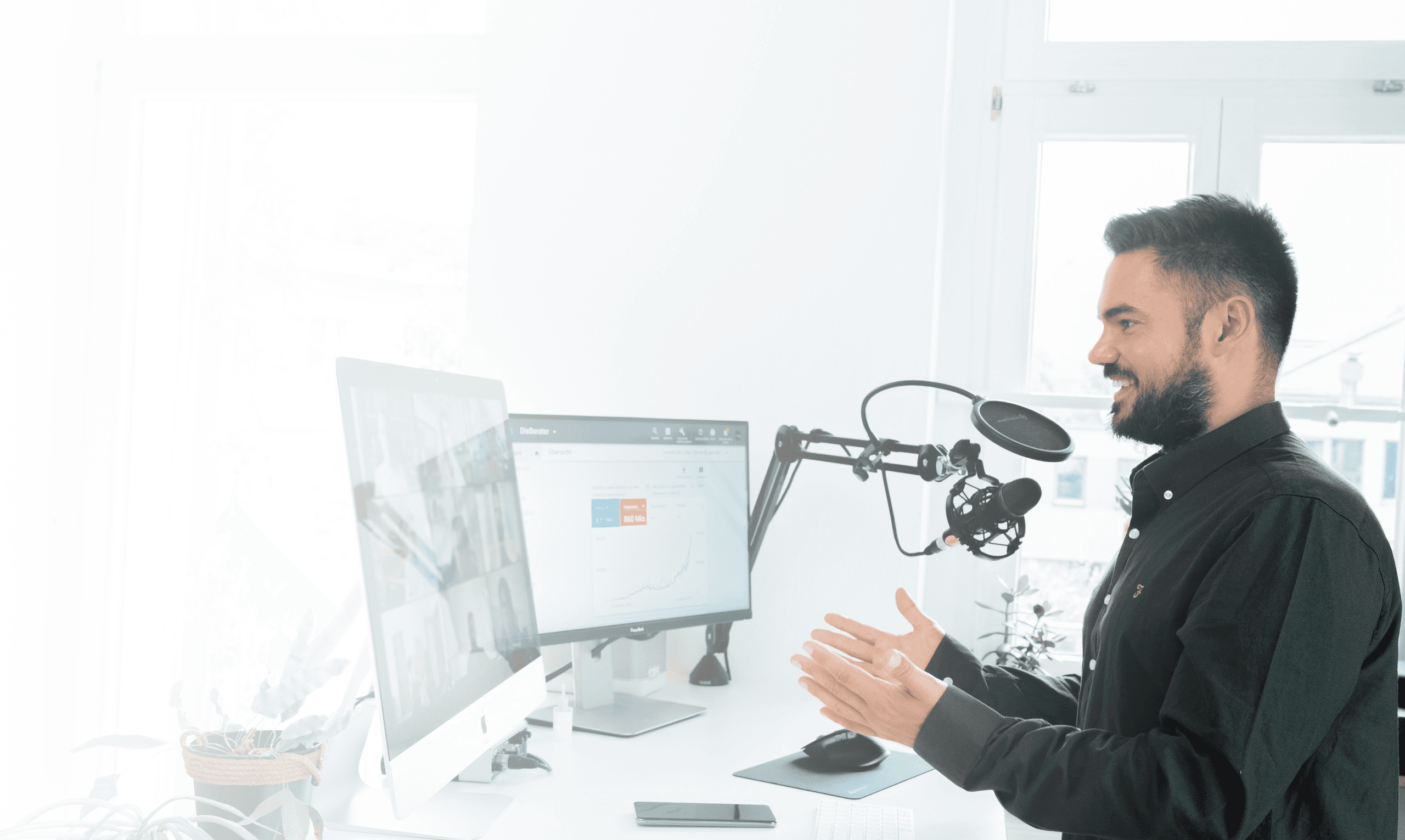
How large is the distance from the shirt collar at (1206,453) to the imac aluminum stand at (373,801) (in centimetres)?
102

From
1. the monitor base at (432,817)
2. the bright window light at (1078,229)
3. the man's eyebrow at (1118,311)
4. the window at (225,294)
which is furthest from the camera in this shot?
the window at (225,294)

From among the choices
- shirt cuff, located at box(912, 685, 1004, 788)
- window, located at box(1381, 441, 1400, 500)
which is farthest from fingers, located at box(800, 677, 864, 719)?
window, located at box(1381, 441, 1400, 500)

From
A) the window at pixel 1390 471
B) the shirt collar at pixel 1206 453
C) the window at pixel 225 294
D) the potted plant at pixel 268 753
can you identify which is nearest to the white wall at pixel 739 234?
the window at pixel 225 294

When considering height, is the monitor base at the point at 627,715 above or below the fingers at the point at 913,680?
below

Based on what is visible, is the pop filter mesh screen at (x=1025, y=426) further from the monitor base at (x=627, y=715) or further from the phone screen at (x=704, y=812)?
the monitor base at (x=627, y=715)

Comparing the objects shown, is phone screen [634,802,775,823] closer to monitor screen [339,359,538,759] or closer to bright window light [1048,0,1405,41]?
monitor screen [339,359,538,759]

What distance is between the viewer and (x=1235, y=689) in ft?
3.47

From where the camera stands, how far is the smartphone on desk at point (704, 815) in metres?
1.29

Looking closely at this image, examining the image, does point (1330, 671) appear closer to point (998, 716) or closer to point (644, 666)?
point (998, 716)

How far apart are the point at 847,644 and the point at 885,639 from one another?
8 centimetres

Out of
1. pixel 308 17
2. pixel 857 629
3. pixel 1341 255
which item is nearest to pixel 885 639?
pixel 857 629

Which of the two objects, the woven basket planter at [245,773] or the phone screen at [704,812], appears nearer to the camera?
the woven basket planter at [245,773]

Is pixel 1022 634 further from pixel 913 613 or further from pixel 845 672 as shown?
pixel 845 672

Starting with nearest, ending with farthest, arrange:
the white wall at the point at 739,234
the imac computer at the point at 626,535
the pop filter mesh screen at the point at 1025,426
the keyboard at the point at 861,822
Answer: the keyboard at the point at 861,822, the pop filter mesh screen at the point at 1025,426, the imac computer at the point at 626,535, the white wall at the point at 739,234
